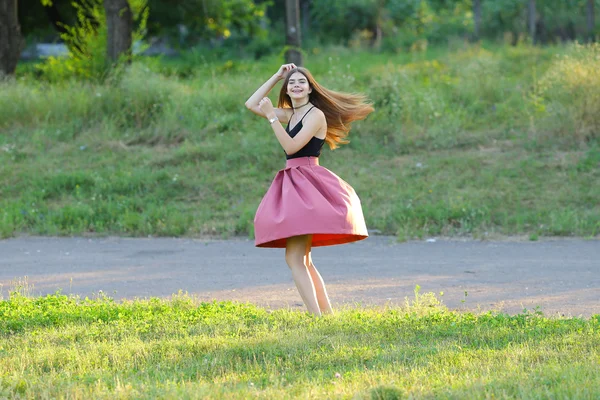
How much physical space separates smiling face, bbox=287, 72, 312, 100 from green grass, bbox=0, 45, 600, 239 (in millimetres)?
4222

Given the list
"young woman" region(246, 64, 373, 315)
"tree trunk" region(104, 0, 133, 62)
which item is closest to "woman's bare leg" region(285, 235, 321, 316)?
"young woman" region(246, 64, 373, 315)

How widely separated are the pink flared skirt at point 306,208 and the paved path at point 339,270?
115 centimetres

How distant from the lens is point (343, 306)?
22.2 feet

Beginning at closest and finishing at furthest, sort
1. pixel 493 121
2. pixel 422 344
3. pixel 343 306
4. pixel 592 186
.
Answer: pixel 422 344 → pixel 343 306 → pixel 592 186 → pixel 493 121

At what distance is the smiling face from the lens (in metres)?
6.33

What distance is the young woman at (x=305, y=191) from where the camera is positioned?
5.97 m

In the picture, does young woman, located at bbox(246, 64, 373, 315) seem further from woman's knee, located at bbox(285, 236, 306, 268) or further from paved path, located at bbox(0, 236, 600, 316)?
paved path, located at bbox(0, 236, 600, 316)

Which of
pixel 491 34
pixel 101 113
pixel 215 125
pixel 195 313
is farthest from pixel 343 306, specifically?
pixel 491 34

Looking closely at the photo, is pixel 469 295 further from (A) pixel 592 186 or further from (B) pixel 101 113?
(B) pixel 101 113

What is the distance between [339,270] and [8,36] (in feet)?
40.6

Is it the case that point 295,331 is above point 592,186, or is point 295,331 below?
above

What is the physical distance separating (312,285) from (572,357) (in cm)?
193

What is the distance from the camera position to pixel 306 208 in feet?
19.5

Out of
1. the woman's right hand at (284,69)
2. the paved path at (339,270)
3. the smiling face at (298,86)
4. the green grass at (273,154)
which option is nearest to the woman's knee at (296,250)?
the paved path at (339,270)
